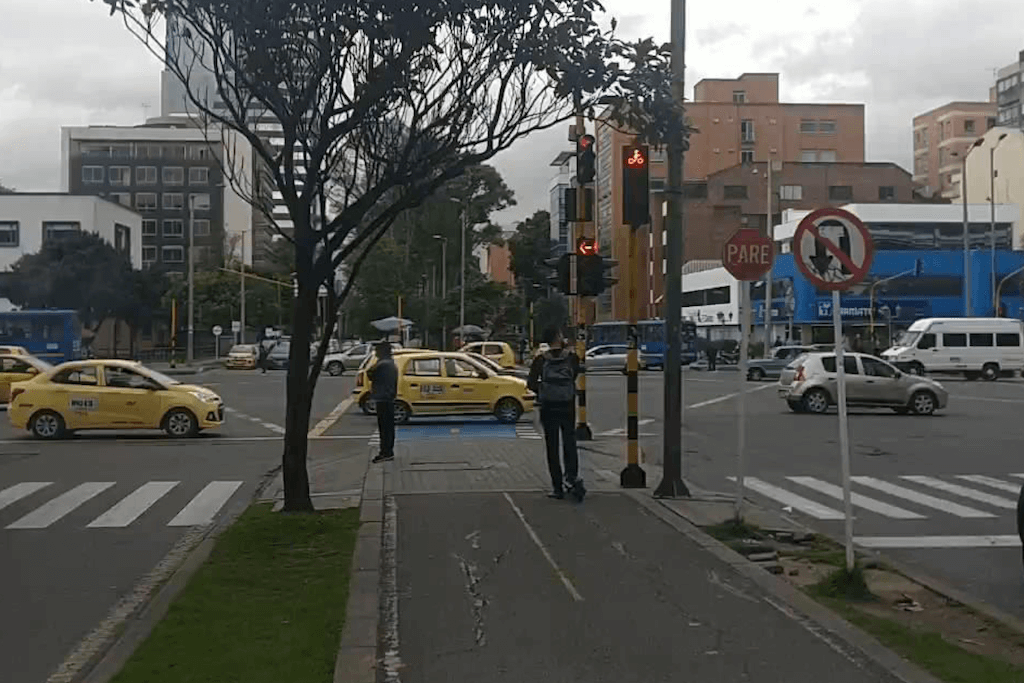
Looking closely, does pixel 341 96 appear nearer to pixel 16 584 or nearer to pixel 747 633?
pixel 16 584

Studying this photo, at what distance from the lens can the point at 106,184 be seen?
374ft

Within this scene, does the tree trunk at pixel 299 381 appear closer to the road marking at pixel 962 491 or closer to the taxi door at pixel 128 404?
the road marking at pixel 962 491

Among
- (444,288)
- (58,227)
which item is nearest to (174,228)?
(58,227)

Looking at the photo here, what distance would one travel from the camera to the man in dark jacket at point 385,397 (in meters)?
19.0

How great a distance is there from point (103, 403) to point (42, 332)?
93.9 feet

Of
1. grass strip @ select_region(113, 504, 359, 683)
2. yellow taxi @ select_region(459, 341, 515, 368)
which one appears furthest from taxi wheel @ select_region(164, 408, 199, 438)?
yellow taxi @ select_region(459, 341, 515, 368)

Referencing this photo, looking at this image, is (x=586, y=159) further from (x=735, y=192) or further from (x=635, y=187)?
(x=735, y=192)

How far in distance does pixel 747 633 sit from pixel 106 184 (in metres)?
114

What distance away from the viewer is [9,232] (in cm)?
8250

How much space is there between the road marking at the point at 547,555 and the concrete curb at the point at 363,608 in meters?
1.38

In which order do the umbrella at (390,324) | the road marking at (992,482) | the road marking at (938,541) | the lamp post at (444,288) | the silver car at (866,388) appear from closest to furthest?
the road marking at (938,541) → the road marking at (992,482) → the silver car at (866,388) → the umbrella at (390,324) → the lamp post at (444,288)

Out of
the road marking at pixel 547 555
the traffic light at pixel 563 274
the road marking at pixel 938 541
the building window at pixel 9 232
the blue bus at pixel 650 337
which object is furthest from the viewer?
the building window at pixel 9 232

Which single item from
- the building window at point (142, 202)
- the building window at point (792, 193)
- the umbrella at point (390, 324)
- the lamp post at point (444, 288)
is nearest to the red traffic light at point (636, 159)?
the umbrella at point (390, 324)

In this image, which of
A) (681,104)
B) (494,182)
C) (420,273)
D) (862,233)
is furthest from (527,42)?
(420,273)
